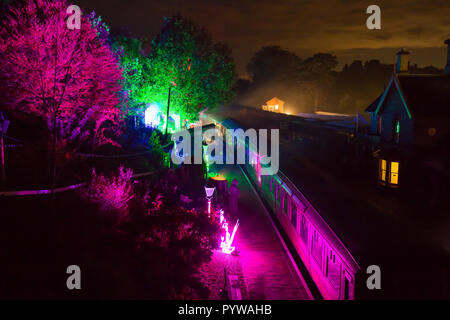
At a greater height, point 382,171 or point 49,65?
point 49,65

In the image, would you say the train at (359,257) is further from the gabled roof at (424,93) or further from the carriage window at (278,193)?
the gabled roof at (424,93)

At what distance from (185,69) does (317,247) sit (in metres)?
24.1

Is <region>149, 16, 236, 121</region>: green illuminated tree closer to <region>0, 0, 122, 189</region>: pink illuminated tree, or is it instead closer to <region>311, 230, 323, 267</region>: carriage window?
<region>0, 0, 122, 189</region>: pink illuminated tree

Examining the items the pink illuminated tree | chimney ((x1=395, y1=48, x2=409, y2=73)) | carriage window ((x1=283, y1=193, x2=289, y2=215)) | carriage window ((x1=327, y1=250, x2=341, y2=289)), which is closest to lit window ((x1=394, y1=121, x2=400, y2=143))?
chimney ((x1=395, y1=48, x2=409, y2=73))

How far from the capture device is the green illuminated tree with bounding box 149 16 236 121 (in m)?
32.5

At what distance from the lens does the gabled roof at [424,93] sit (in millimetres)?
17609

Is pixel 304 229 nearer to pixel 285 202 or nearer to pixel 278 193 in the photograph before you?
pixel 285 202

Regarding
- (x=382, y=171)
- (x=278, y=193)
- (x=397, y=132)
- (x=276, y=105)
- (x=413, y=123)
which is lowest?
(x=278, y=193)

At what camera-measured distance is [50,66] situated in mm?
16766

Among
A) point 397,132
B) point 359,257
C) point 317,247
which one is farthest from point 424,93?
point 359,257

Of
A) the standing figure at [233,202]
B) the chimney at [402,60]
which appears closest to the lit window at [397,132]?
the chimney at [402,60]

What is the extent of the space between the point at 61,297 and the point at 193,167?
17.0 meters

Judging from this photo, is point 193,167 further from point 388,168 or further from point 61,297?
point 61,297

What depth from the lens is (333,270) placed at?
457 inches
